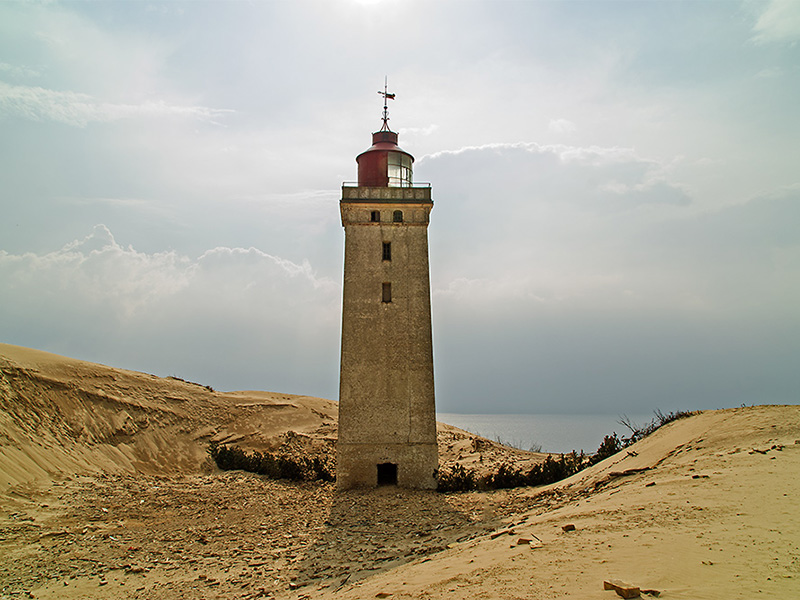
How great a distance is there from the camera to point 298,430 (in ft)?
76.5

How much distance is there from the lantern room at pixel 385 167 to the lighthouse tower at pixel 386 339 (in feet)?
0.13

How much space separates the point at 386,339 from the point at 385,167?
6492 millimetres

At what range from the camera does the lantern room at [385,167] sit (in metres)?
18.6

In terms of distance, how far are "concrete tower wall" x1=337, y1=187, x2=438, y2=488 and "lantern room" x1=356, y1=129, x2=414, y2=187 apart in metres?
1.14

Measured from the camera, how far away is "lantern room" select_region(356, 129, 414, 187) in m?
18.6

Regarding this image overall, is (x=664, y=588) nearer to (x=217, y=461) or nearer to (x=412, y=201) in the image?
(x=412, y=201)

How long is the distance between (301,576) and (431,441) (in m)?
8.44

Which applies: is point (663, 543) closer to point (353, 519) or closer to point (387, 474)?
point (353, 519)

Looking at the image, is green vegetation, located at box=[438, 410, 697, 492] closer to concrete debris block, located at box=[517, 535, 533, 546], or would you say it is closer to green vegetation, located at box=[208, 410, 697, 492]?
green vegetation, located at box=[208, 410, 697, 492]

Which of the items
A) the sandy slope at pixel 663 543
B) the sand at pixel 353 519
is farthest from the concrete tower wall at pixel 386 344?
the sandy slope at pixel 663 543

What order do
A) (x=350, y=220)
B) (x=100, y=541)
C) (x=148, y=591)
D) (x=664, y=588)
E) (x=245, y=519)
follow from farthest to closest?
(x=350, y=220), (x=245, y=519), (x=100, y=541), (x=148, y=591), (x=664, y=588)

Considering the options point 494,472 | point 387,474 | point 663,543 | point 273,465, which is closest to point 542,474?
point 494,472

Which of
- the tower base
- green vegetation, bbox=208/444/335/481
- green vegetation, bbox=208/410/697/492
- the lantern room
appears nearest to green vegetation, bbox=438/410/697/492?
green vegetation, bbox=208/410/697/492

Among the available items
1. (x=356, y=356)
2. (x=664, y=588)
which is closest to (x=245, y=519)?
(x=356, y=356)
